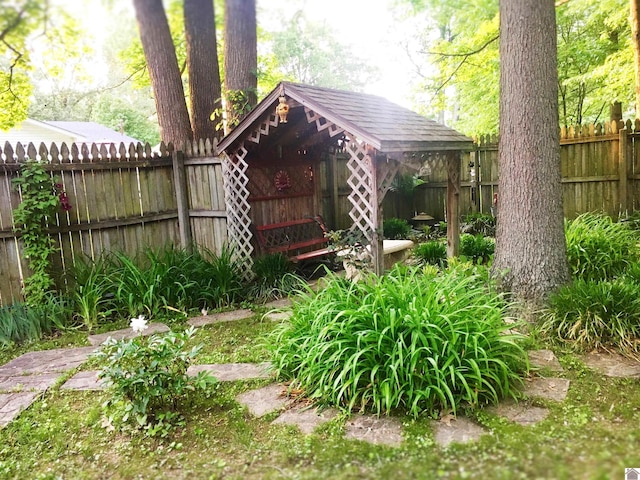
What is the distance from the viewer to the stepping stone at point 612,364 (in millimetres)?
2865

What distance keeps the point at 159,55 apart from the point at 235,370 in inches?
93.2

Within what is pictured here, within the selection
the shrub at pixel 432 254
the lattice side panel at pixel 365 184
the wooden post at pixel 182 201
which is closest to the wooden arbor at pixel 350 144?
the lattice side panel at pixel 365 184

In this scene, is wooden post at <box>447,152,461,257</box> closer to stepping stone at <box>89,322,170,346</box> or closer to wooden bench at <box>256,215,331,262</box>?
wooden bench at <box>256,215,331,262</box>

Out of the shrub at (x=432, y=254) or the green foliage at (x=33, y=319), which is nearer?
the green foliage at (x=33, y=319)

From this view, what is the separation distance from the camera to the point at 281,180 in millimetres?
6180

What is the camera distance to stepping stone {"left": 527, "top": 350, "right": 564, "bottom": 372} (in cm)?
302

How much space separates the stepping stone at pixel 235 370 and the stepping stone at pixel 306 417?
550mm

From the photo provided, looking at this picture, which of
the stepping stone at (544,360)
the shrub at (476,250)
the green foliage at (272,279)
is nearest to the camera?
the stepping stone at (544,360)

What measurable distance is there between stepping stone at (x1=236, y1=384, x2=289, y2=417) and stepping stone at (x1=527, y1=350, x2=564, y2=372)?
158cm

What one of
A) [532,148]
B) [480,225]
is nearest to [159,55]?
[532,148]

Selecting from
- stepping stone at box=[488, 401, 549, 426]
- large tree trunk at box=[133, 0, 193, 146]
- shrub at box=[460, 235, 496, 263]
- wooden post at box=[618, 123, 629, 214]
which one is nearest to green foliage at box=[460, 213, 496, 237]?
wooden post at box=[618, 123, 629, 214]

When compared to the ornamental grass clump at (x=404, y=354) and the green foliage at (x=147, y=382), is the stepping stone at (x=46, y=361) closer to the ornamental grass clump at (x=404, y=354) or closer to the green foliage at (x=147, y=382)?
the green foliage at (x=147, y=382)

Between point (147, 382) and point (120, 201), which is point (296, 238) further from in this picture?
point (147, 382)

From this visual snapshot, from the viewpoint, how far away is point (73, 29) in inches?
40.5
